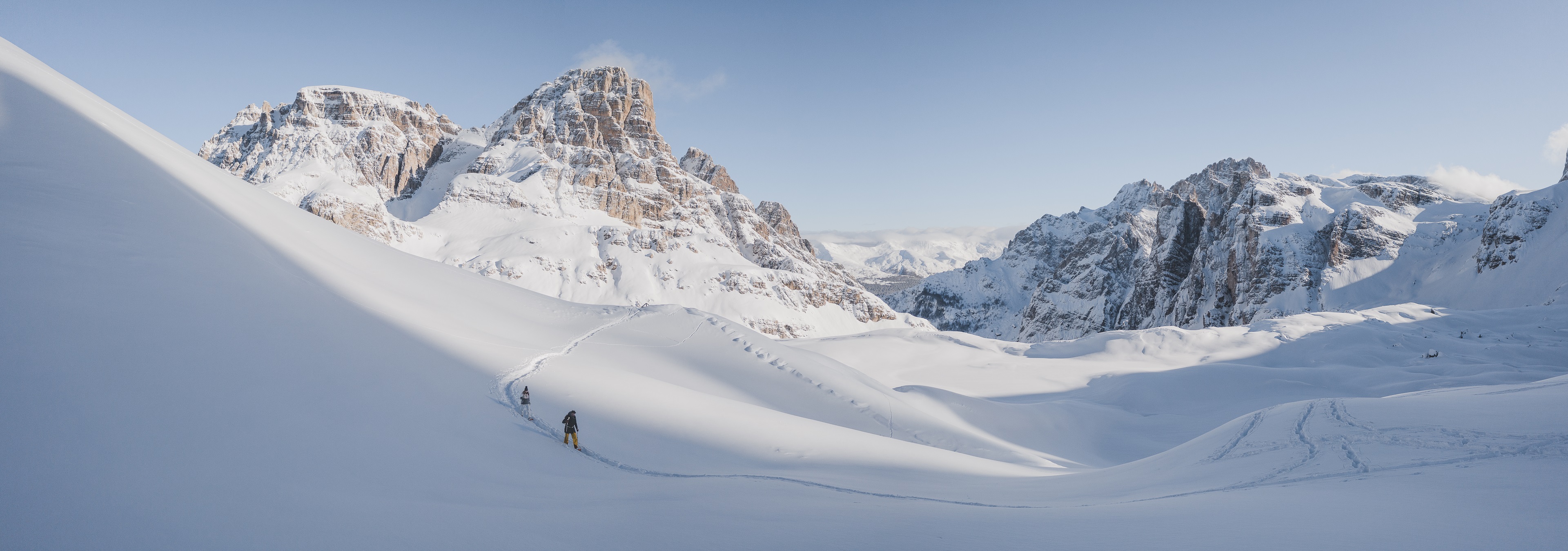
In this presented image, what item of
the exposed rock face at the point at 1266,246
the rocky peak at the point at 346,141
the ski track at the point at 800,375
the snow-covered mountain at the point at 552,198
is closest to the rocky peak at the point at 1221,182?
the exposed rock face at the point at 1266,246

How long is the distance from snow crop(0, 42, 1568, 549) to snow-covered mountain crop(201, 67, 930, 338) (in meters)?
105

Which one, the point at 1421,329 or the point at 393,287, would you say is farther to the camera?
the point at 1421,329

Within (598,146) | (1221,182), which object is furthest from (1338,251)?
(598,146)

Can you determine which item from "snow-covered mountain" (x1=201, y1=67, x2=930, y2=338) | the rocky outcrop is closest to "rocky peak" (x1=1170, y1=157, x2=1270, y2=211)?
the rocky outcrop

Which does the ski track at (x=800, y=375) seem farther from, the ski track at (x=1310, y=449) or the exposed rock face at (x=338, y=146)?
the exposed rock face at (x=338, y=146)

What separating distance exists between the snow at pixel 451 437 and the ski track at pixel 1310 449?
0.26 ft

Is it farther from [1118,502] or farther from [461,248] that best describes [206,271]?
[461,248]

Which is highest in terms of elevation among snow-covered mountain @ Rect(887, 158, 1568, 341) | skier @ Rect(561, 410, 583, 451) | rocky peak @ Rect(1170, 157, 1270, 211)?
rocky peak @ Rect(1170, 157, 1270, 211)

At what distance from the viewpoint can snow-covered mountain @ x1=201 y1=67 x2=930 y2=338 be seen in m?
131

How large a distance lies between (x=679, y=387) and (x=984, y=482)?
9362mm

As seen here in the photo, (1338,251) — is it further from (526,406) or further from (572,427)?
(526,406)

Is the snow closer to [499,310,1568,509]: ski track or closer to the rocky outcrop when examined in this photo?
[499,310,1568,509]: ski track

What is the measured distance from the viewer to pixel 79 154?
480 inches

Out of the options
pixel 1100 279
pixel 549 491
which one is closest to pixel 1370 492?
pixel 549 491
